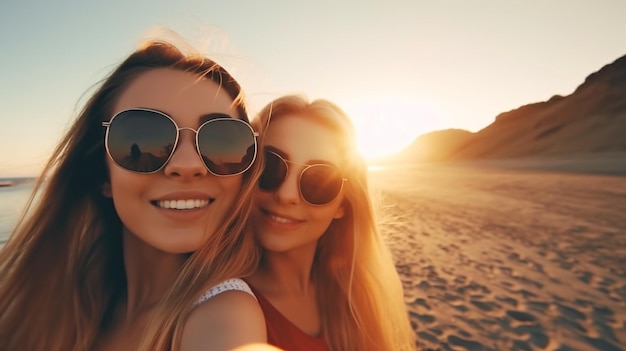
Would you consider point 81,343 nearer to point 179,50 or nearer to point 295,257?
point 295,257

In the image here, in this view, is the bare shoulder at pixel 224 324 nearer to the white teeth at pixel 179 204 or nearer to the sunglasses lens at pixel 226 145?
the white teeth at pixel 179 204

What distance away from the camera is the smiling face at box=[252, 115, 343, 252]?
2.02 metres

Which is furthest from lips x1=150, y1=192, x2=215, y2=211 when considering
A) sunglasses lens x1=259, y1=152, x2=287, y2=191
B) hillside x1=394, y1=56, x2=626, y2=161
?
hillside x1=394, y1=56, x2=626, y2=161

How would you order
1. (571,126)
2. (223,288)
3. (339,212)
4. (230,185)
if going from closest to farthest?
(223,288) < (230,185) < (339,212) < (571,126)

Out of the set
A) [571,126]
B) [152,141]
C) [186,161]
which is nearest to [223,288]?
[186,161]

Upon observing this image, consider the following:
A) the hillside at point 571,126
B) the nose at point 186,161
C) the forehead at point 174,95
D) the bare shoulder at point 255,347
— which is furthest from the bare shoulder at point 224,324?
the hillside at point 571,126

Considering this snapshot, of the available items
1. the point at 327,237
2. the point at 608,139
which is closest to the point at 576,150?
the point at 608,139

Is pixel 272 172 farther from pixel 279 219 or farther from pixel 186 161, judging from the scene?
pixel 186 161

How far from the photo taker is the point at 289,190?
6.61ft

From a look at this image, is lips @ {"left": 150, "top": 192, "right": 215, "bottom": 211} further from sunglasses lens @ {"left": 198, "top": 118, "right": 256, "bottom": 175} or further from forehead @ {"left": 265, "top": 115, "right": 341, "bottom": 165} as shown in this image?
forehead @ {"left": 265, "top": 115, "right": 341, "bottom": 165}

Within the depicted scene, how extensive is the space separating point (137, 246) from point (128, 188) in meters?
0.45

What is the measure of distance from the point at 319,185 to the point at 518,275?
6062 mm

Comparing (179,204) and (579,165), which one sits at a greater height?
(579,165)

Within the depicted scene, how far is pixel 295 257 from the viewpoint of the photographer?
2242 mm
